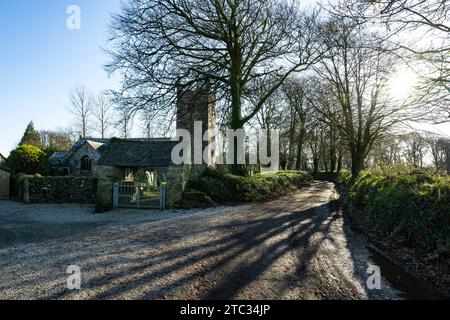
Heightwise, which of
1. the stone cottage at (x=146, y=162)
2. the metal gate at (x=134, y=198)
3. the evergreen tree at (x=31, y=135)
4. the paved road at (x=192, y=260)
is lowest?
the paved road at (x=192, y=260)

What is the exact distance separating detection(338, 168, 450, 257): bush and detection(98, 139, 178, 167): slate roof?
9212mm

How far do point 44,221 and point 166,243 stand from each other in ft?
22.9

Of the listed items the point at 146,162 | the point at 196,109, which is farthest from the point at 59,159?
the point at 146,162

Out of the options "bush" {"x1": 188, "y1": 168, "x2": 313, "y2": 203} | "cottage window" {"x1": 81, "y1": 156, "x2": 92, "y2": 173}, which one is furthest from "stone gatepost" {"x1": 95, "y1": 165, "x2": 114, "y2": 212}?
"cottage window" {"x1": 81, "y1": 156, "x2": 92, "y2": 173}

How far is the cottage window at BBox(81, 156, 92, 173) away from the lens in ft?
101

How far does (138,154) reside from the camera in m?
14.2

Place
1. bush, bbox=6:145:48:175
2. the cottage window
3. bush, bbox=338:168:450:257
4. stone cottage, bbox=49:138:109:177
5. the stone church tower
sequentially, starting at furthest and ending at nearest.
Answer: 1. the cottage window
2. stone cottage, bbox=49:138:109:177
3. bush, bbox=6:145:48:175
4. the stone church tower
5. bush, bbox=338:168:450:257

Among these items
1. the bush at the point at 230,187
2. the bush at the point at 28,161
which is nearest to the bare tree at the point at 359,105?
the bush at the point at 230,187

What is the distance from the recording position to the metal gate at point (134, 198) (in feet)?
42.9

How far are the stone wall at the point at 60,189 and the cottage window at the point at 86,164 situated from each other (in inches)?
565

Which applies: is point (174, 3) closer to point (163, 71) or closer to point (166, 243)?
point (163, 71)

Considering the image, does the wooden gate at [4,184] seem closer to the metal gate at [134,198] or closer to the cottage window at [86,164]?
the cottage window at [86,164]

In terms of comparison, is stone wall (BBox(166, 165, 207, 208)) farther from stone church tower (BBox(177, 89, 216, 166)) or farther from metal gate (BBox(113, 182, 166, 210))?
stone church tower (BBox(177, 89, 216, 166))
